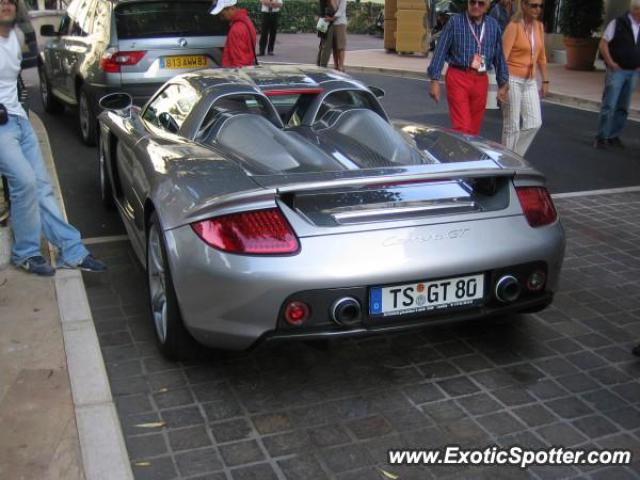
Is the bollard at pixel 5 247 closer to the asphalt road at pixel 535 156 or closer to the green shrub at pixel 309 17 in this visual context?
the asphalt road at pixel 535 156

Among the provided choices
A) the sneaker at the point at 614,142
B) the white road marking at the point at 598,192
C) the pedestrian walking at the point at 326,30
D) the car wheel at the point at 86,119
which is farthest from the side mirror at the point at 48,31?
the sneaker at the point at 614,142

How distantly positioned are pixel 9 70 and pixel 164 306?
1968 mm

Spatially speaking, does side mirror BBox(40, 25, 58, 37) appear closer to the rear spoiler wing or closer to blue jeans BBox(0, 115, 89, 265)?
blue jeans BBox(0, 115, 89, 265)

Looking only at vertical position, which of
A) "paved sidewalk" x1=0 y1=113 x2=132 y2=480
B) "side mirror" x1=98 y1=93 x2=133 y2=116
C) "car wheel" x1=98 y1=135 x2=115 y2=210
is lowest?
"paved sidewalk" x1=0 y1=113 x2=132 y2=480

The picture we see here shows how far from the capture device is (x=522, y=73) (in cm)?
745

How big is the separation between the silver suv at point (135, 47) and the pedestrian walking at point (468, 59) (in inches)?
127

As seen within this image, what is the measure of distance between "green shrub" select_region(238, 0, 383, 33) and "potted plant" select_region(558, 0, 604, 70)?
43.7ft

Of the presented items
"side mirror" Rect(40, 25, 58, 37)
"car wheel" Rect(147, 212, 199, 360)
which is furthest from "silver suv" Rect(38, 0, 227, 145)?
"car wheel" Rect(147, 212, 199, 360)

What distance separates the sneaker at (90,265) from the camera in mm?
5250

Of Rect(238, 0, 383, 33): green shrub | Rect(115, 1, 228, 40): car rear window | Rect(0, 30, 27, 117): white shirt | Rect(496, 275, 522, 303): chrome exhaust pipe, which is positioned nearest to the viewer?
Rect(496, 275, 522, 303): chrome exhaust pipe

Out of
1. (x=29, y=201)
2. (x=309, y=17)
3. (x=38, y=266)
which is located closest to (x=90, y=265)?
(x=38, y=266)

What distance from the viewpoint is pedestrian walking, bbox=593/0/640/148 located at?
9.68 m

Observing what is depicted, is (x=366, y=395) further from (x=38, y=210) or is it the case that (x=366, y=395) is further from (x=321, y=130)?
(x=38, y=210)

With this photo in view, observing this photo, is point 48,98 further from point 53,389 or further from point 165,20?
point 53,389
